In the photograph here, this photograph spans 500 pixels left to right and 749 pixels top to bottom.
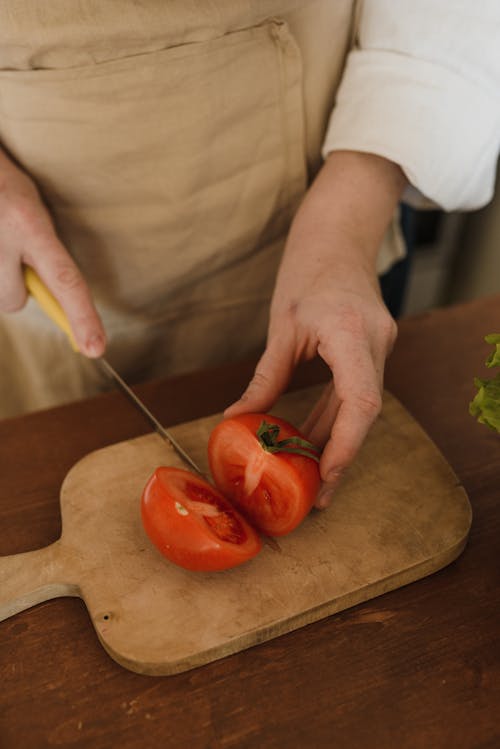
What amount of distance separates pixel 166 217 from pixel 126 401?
0.95 feet

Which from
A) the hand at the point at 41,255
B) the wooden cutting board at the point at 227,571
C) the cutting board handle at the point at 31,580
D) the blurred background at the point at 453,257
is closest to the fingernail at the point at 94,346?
the hand at the point at 41,255

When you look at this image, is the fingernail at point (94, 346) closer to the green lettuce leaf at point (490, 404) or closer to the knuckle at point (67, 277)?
the knuckle at point (67, 277)

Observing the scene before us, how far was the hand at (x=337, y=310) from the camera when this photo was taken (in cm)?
82

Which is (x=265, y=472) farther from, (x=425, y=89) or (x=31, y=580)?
(x=425, y=89)

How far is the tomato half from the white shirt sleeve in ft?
1.49

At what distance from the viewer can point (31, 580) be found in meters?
0.78

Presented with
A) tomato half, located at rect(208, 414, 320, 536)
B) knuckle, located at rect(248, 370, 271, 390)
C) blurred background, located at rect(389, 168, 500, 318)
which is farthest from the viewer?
blurred background, located at rect(389, 168, 500, 318)

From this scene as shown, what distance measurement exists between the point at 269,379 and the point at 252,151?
396 millimetres

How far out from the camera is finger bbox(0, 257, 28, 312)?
0.97m

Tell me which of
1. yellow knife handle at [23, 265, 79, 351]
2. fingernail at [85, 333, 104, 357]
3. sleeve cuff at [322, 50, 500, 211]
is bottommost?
fingernail at [85, 333, 104, 357]

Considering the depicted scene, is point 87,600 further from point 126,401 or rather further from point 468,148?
point 468,148

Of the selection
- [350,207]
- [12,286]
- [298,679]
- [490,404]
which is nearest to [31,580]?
[298,679]

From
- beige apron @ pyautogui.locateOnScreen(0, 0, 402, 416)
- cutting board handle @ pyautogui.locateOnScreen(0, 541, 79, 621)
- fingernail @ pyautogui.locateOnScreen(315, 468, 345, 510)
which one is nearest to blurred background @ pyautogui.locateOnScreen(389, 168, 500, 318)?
beige apron @ pyautogui.locateOnScreen(0, 0, 402, 416)

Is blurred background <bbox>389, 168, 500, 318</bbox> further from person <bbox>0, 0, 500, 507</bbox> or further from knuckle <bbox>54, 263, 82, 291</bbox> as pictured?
knuckle <bbox>54, 263, 82, 291</bbox>
